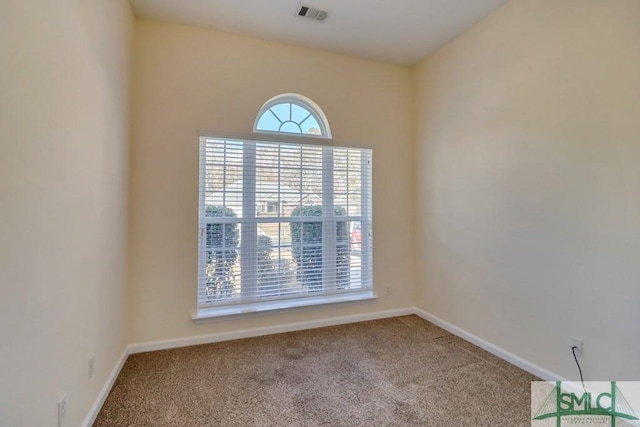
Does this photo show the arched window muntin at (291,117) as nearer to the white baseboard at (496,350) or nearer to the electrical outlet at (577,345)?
the white baseboard at (496,350)

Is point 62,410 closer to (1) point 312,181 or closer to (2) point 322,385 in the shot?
(2) point 322,385

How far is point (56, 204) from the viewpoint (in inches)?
54.3

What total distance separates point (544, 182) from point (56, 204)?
118 inches

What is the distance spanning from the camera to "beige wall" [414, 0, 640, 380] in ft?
5.97

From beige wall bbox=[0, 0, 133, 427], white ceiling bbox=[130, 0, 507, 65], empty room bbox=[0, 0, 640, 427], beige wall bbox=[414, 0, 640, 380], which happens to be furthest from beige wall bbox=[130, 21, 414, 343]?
beige wall bbox=[414, 0, 640, 380]

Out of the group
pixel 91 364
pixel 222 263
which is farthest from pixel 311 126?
pixel 91 364

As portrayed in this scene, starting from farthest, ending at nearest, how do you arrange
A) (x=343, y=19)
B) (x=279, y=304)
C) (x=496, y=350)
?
(x=279, y=304) < (x=343, y=19) < (x=496, y=350)

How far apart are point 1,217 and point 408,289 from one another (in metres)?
3.51

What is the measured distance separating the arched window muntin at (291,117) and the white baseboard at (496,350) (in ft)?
7.63

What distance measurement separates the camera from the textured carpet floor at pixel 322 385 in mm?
1811

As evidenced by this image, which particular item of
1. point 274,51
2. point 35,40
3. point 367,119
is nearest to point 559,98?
point 367,119

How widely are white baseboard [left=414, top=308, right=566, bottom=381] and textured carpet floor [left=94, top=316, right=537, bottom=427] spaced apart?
66 mm

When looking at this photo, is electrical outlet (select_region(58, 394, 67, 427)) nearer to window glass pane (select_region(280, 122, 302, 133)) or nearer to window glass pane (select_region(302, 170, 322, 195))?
window glass pane (select_region(302, 170, 322, 195))

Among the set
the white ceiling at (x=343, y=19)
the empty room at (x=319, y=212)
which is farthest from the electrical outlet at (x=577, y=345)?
the white ceiling at (x=343, y=19)
